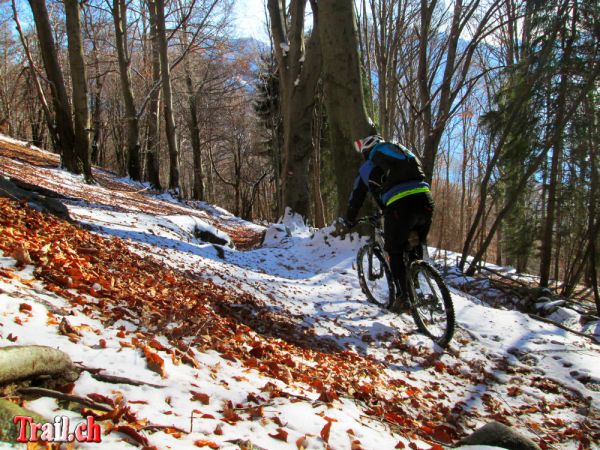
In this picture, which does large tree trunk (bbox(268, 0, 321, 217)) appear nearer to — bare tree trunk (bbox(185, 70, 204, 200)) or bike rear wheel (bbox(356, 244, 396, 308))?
bike rear wheel (bbox(356, 244, 396, 308))

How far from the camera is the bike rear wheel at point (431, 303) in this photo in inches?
159

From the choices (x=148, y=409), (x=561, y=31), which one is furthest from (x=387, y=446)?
(x=561, y=31)

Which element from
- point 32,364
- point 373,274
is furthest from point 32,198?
point 373,274

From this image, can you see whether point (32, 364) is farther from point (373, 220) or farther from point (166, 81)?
point (166, 81)

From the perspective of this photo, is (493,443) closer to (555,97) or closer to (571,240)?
(555,97)

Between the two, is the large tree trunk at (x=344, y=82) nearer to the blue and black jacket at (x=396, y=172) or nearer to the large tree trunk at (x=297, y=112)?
the blue and black jacket at (x=396, y=172)

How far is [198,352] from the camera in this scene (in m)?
2.62

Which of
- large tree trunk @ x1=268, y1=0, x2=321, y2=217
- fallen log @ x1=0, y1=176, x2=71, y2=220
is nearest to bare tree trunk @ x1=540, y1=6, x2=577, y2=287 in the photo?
large tree trunk @ x1=268, y1=0, x2=321, y2=217

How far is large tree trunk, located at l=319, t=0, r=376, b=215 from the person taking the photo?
22.7 ft

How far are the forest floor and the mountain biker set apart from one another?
973mm

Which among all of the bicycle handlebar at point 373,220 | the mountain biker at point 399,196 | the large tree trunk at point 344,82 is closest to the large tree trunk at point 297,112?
the large tree trunk at point 344,82

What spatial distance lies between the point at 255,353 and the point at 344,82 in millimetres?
5377

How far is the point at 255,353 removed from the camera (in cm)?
299

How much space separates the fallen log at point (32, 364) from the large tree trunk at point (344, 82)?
18.5 ft
